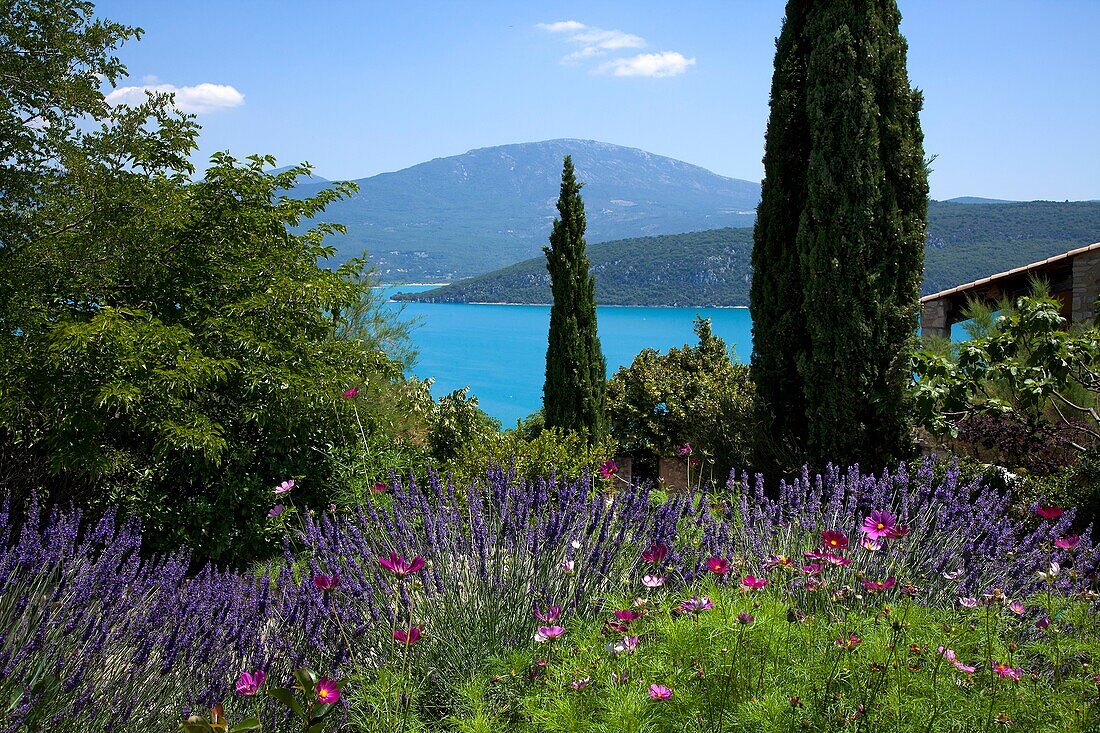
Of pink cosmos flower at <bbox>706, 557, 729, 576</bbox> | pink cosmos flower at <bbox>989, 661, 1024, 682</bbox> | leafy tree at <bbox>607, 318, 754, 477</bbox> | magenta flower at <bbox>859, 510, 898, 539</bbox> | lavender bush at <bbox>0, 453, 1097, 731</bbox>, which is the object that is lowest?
leafy tree at <bbox>607, 318, 754, 477</bbox>

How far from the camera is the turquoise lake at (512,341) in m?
47.3

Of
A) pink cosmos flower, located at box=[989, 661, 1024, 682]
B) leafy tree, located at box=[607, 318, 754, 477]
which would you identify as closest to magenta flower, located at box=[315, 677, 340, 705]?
pink cosmos flower, located at box=[989, 661, 1024, 682]

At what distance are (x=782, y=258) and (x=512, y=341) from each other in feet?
201

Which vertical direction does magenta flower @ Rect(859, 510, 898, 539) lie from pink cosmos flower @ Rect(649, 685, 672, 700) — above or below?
above

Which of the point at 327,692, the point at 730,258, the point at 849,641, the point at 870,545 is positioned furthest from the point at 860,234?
the point at 730,258

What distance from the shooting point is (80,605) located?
270 centimetres

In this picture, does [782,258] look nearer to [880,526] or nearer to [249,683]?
[880,526]

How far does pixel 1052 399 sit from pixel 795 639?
4769 millimetres

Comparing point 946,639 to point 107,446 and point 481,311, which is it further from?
point 481,311

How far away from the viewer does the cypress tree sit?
6.27m

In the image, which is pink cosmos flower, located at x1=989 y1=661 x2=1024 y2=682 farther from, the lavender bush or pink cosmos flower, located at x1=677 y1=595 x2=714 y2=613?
pink cosmos flower, located at x1=677 y1=595 x2=714 y2=613

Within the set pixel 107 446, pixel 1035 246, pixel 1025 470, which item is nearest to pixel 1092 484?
pixel 1025 470

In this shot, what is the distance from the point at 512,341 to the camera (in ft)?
A: 221

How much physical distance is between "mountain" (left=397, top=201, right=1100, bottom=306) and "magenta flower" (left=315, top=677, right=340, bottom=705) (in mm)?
20646
